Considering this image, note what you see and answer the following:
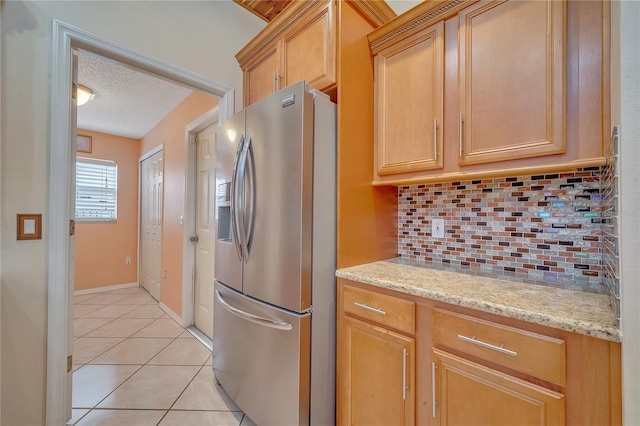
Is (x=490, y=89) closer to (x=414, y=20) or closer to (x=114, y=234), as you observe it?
(x=414, y=20)

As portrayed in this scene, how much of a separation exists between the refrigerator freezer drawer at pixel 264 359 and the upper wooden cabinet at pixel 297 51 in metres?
1.25

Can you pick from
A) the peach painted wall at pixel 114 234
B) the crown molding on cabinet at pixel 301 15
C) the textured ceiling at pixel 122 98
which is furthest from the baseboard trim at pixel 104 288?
the crown molding on cabinet at pixel 301 15

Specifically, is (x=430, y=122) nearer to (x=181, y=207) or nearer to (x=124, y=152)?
(x=181, y=207)

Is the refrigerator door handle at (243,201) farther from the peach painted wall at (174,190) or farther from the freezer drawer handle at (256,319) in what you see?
the peach painted wall at (174,190)

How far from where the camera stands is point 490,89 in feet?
3.75

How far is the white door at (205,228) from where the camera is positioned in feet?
8.50

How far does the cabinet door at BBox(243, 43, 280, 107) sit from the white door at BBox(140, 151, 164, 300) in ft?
7.47

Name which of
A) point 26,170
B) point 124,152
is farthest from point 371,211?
point 124,152

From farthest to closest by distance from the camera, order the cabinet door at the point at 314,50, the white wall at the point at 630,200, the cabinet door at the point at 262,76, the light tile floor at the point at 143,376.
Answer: the cabinet door at the point at 262,76
the light tile floor at the point at 143,376
the cabinet door at the point at 314,50
the white wall at the point at 630,200

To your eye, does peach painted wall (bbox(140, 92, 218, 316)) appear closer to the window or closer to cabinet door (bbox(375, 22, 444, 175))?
the window

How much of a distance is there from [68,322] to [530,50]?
2.61 meters

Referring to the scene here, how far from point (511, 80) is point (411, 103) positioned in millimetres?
428

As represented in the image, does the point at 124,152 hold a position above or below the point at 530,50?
above

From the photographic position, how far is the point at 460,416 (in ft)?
3.06
